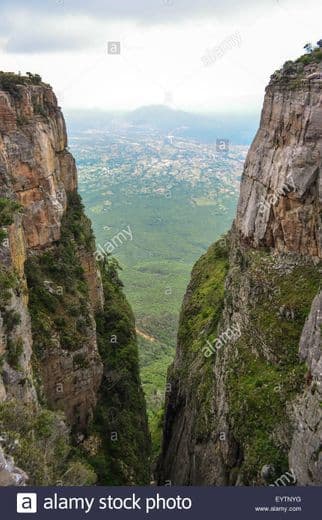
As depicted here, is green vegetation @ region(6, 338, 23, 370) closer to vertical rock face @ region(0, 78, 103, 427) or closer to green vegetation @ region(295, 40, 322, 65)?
vertical rock face @ region(0, 78, 103, 427)

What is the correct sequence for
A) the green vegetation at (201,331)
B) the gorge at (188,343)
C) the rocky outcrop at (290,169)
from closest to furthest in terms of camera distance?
the gorge at (188,343)
the rocky outcrop at (290,169)
the green vegetation at (201,331)

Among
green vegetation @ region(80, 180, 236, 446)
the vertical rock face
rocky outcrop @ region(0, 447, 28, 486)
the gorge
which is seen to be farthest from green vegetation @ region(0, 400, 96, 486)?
green vegetation @ region(80, 180, 236, 446)

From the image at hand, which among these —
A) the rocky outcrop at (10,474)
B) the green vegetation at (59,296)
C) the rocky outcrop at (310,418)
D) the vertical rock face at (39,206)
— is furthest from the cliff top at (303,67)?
the rocky outcrop at (10,474)

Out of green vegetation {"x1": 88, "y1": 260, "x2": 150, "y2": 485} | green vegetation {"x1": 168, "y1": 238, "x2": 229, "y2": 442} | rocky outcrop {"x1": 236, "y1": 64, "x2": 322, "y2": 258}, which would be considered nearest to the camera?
rocky outcrop {"x1": 236, "y1": 64, "x2": 322, "y2": 258}

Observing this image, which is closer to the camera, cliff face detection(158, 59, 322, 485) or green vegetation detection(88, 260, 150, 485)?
cliff face detection(158, 59, 322, 485)

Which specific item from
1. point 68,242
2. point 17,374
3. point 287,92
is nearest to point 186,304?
point 68,242

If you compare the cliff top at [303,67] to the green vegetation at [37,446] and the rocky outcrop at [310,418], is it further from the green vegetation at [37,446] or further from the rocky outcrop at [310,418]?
the green vegetation at [37,446]
